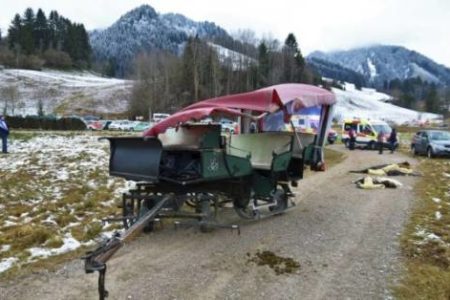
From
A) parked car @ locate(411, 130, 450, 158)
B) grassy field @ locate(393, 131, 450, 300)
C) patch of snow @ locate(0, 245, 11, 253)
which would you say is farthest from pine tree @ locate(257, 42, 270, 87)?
patch of snow @ locate(0, 245, 11, 253)

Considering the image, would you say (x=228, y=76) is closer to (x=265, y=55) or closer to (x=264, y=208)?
(x=265, y=55)

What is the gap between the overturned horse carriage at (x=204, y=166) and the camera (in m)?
9.07

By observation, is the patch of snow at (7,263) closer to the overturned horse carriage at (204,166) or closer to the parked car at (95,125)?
the overturned horse carriage at (204,166)

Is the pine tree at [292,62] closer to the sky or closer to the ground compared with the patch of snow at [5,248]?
closer to the sky

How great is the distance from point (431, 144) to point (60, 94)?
93.2 m

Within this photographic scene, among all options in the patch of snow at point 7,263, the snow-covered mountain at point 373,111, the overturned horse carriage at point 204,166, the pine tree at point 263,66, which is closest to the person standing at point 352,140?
the overturned horse carriage at point 204,166

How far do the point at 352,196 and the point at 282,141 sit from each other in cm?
305

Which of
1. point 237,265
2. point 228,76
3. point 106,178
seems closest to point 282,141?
point 237,265

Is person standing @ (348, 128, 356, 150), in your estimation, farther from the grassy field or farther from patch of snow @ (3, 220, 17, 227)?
patch of snow @ (3, 220, 17, 227)

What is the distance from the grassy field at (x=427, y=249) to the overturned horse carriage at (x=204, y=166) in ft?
9.69

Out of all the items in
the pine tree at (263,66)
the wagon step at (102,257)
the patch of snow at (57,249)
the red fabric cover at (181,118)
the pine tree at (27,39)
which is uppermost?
the pine tree at (27,39)

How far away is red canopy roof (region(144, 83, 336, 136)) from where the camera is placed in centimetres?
904

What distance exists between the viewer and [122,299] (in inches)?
254

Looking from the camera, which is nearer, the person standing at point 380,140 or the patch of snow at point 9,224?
the patch of snow at point 9,224
